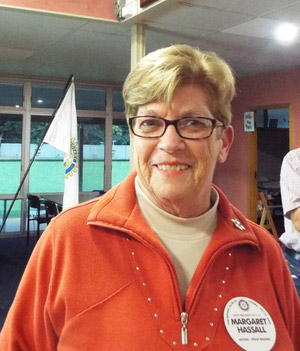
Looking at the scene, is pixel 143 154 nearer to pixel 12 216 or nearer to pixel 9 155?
pixel 9 155

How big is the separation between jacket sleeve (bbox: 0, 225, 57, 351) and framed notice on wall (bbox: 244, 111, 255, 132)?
6.45 metres

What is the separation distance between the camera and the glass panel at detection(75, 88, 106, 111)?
7.98 m

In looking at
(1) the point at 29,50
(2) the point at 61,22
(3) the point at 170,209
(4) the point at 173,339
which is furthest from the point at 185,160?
(1) the point at 29,50

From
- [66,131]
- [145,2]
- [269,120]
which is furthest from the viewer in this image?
[269,120]

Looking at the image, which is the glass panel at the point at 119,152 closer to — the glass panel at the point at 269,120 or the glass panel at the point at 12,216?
the glass panel at the point at 12,216

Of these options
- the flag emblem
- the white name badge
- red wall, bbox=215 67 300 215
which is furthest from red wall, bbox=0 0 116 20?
the white name badge

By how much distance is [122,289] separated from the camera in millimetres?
1023

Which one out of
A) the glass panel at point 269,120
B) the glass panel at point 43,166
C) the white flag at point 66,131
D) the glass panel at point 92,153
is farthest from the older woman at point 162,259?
the glass panel at point 269,120

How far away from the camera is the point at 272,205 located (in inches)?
307

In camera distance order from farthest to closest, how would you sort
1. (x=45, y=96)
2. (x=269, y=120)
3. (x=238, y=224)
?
(x=269, y=120)
(x=45, y=96)
(x=238, y=224)

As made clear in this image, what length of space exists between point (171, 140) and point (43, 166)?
7.60m

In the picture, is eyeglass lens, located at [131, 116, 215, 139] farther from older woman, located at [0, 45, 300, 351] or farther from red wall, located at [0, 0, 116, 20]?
red wall, located at [0, 0, 116, 20]

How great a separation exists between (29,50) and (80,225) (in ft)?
16.5

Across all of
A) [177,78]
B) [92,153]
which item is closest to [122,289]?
[177,78]
